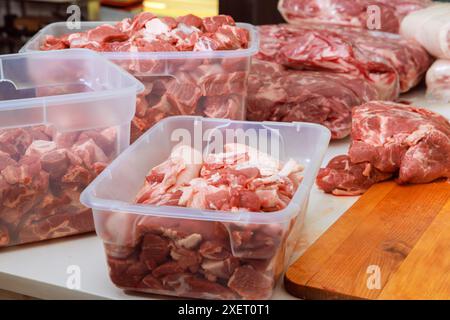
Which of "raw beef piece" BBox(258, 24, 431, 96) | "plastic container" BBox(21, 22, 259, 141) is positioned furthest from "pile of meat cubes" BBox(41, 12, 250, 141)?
"raw beef piece" BBox(258, 24, 431, 96)

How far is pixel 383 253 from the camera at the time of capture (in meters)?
1.17

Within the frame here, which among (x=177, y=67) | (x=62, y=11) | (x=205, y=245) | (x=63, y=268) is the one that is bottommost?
(x=62, y=11)

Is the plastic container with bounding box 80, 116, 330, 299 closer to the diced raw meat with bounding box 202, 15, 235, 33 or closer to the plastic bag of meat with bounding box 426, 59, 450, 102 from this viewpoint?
the diced raw meat with bounding box 202, 15, 235, 33

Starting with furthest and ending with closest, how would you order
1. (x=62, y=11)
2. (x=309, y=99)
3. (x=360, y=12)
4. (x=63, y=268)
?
(x=62, y=11), (x=360, y=12), (x=309, y=99), (x=63, y=268)

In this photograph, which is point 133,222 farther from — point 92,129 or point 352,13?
point 352,13

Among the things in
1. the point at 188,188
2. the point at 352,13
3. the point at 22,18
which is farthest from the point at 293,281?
the point at 22,18

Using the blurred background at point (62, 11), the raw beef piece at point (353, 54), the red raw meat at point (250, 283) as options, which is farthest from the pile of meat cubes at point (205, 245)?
the blurred background at point (62, 11)

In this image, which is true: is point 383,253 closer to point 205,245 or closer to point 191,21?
point 205,245

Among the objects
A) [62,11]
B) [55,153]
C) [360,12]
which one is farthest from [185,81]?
[62,11]

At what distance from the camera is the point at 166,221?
98cm

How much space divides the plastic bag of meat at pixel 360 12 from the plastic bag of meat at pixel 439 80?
0.32 meters

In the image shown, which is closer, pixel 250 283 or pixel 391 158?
pixel 250 283

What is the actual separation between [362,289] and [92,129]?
0.54m

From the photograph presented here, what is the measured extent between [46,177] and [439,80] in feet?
4.67
